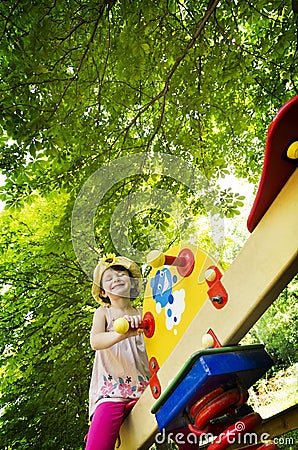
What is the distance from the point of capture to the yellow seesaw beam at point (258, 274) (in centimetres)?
90

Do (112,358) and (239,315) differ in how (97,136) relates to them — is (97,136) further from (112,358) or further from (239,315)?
(239,315)

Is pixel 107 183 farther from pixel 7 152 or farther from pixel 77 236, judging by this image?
pixel 7 152

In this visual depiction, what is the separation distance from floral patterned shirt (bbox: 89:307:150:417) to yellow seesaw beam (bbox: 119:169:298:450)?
0.61 metres

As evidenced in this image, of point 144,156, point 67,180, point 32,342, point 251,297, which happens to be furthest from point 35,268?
point 251,297

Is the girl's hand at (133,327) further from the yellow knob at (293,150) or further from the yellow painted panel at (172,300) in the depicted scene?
the yellow knob at (293,150)

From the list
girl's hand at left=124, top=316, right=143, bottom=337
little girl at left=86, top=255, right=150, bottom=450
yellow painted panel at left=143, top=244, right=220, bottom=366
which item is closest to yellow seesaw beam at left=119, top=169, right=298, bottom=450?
yellow painted panel at left=143, top=244, right=220, bottom=366

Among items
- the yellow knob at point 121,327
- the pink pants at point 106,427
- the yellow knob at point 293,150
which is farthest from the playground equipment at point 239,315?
the pink pants at point 106,427

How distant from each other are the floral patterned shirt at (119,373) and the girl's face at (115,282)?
0.08 meters

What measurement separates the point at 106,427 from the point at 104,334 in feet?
1.08

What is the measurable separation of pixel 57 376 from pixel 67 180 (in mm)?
1962

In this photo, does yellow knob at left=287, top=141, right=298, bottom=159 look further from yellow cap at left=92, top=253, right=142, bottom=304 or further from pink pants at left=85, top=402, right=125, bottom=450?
pink pants at left=85, top=402, right=125, bottom=450

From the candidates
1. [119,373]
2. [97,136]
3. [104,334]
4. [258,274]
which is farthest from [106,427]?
[97,136]

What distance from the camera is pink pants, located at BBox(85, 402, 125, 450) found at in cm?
152

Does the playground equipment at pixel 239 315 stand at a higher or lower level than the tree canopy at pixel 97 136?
lower
